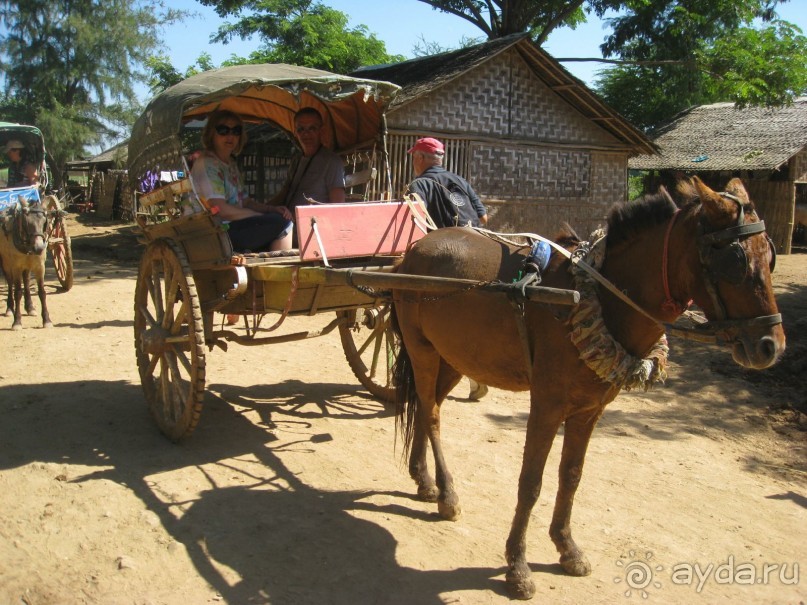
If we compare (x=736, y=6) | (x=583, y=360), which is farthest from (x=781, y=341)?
(x=736, y=6)

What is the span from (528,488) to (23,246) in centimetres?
855

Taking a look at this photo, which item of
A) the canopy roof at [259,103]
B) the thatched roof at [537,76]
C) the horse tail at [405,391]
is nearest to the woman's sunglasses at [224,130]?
the canopy roof at [259,103]

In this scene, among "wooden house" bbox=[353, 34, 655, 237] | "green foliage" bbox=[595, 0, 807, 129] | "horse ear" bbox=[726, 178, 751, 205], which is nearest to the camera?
"horse ear" bbox=[726, 178, 751, 205]

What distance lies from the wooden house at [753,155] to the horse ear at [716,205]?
15396 mm

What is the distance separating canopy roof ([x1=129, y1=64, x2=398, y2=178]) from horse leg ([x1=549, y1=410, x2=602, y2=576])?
2.98 meters

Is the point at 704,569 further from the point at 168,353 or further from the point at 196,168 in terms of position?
the point at 196,168

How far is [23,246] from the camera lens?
9539 millimetres

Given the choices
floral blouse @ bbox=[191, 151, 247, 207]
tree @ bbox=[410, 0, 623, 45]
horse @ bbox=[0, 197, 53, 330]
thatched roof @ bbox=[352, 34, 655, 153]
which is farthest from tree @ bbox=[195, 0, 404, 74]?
floral blouse @ bbox=[191, 151, 247, 207]

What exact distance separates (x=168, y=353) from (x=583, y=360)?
3.31 m

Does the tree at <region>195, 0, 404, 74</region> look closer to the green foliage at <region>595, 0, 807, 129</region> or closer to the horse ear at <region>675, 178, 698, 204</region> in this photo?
the green foliage at <region>595, 0, 807, 129</region>

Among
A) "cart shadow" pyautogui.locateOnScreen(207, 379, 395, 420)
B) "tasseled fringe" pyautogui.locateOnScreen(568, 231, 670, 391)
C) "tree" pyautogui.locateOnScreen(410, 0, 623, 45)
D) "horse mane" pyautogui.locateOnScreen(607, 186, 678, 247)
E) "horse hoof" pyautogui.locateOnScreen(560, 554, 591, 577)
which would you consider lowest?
"horse hoof" pyautogui.locateOnScreen(560, 554, 591, 577)

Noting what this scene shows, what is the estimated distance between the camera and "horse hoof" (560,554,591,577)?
146 inches

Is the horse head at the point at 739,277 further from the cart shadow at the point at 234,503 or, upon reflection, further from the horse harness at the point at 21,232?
the horse harness at the point at 21,232

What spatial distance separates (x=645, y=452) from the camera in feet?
18.5
